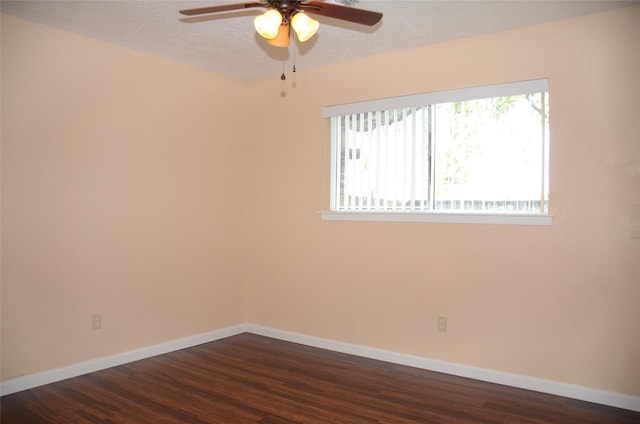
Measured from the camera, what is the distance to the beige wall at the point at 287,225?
2961 millimetres

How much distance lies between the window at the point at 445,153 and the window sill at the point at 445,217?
0.03 meters

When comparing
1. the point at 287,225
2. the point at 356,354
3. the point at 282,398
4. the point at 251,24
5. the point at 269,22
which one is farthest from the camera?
the point at 287,225

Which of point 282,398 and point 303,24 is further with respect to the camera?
point 282,398

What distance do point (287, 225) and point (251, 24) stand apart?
6.14ft

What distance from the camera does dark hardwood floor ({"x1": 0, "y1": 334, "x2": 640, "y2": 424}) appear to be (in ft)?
8.91

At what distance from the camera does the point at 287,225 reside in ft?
14.5

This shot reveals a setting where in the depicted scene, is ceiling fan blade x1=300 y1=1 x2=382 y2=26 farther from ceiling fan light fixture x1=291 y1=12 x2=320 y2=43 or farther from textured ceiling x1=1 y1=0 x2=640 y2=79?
textured ceiling x1=1 y1=0 x2=640 y2=79

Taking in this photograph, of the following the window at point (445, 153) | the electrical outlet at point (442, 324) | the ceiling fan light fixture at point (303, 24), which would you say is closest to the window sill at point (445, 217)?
the window at point (445, 153)

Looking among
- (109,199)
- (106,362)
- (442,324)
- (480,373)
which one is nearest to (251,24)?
(109,199)

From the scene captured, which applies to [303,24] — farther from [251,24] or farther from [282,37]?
[251,24]

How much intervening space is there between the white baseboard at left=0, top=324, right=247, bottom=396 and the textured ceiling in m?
2.41

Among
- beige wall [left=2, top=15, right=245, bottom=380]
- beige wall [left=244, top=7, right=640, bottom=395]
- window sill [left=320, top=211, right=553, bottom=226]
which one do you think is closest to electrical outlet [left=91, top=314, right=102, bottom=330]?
beige wall [left=2, top=15, right=245, bottom=380]

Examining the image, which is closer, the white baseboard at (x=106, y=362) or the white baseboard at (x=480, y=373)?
the white baseboard at (x=480, y=373)

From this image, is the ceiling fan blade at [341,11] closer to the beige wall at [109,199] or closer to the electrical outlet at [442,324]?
the beige wall at [109,199]
